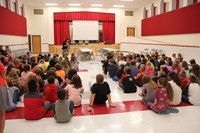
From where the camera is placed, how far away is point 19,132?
9.70ft

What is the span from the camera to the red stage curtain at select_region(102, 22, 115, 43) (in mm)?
18995

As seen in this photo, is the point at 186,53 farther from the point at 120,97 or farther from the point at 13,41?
the point at 13,41

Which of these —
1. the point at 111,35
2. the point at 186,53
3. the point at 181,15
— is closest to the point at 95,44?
the point at 111,35

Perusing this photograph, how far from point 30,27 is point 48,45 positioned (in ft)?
7.85

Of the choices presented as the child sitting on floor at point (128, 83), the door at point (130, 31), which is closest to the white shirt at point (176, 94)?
the child sitting on floor at point (128, 83)

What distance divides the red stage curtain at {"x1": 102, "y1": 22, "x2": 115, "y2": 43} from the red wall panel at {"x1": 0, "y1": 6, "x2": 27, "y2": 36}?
7.73m

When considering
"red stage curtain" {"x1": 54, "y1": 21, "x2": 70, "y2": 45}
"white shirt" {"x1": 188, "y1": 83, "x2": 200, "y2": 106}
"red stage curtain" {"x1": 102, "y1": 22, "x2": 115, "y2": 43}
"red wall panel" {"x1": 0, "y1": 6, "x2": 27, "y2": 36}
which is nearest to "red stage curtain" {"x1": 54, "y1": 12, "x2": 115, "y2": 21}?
"red stage curtain" {"x1": 54, "y1": 21, "x2": 70, "y2": 45}

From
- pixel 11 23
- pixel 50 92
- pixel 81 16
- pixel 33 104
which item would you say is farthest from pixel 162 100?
pixel 81 16

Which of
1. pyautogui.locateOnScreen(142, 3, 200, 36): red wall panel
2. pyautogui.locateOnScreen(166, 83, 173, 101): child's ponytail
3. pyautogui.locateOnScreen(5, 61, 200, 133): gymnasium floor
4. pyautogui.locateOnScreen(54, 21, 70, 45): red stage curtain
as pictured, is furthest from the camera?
pyautogui.locateOnScreen(54, 21, 70, 45): red stage curtain

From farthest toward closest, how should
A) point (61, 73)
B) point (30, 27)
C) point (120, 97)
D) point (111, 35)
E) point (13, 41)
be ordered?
point (111, 35)
point (30, 27)
point (13, 41)
point (61, 73)
point (120, 97)

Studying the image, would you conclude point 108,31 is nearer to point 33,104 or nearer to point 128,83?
point 128,83

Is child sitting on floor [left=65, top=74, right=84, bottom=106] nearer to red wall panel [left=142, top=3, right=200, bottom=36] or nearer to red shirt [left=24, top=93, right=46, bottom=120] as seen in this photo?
red shirt [left=24, top=93, right=46, bottom=120]

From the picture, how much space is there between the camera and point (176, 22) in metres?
11.6

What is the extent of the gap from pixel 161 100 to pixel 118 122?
3.07 feet
